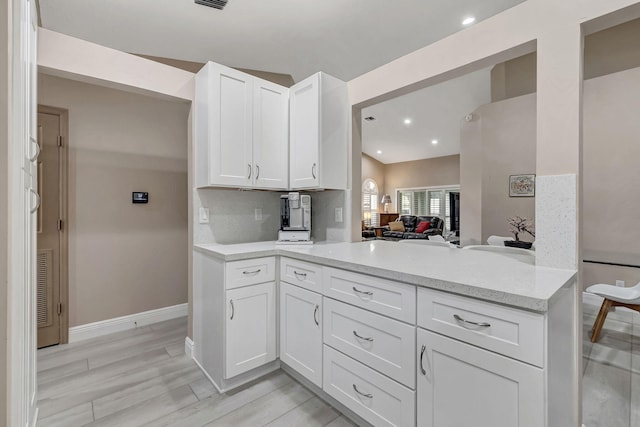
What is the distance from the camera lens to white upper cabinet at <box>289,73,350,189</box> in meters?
2.32

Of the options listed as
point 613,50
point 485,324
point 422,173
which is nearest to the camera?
point 485,324

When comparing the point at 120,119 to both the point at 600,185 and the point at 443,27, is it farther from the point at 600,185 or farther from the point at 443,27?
the point at 600,185

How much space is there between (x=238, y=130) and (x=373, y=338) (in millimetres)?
1732

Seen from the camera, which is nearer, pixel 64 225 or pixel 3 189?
pixel 3 189

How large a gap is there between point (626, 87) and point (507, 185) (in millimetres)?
1918

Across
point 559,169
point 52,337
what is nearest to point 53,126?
point 52,337

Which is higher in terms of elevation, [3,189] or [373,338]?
[3,189]

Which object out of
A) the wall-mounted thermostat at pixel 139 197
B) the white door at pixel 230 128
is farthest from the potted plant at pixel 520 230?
the wall-mounted thermostat at pixel 139 197

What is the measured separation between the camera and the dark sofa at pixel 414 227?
9.09 metres

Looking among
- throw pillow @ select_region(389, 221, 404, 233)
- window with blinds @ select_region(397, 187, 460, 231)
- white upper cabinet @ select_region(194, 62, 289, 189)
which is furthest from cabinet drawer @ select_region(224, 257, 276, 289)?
window with blinds @ select_region(397, 187, 460, 231)

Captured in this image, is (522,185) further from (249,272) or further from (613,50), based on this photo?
(249,272)

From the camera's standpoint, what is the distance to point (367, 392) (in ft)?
5.01

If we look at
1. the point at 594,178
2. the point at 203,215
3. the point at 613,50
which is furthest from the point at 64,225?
the point at 613,50

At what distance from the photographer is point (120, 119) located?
2.92 metres
